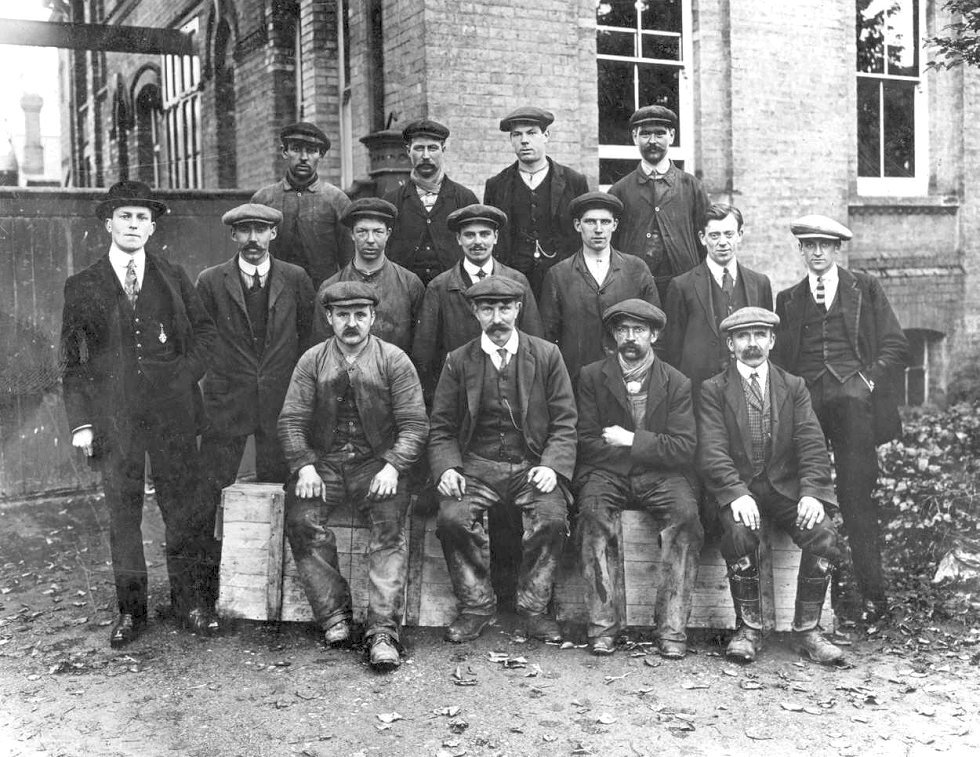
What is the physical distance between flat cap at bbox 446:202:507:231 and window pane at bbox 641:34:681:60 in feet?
14.2

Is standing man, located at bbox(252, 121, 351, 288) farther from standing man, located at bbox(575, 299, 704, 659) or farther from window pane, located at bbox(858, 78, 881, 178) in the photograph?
window pane, located at bbox(858, 78, 881, 178)

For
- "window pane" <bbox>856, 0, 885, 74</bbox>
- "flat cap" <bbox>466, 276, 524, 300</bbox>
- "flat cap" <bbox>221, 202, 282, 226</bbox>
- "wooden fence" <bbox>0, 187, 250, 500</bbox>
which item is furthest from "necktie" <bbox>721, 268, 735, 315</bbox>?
"window pane" <bbox>856, 0, 885, 74</bbox>

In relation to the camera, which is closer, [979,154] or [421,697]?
[421,697]

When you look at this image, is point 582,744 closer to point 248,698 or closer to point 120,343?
point 248,698

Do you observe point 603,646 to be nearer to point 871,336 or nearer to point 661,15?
point 871,336

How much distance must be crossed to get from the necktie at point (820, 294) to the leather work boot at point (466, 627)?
2439 mm

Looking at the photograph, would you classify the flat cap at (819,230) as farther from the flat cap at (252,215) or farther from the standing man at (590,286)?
the flat cap at (252,215)

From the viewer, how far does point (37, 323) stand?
7.64 meters

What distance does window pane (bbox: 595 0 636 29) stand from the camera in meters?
8.67

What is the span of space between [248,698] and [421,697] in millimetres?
764

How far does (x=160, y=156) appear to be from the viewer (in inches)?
567

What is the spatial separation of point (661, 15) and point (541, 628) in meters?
6.24

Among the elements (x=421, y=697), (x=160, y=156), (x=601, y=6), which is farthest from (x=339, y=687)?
(x=160, y=156)

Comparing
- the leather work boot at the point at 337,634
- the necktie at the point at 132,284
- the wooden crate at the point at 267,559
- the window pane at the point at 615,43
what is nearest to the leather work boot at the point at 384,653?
the leather work boot at the point at 337,634
